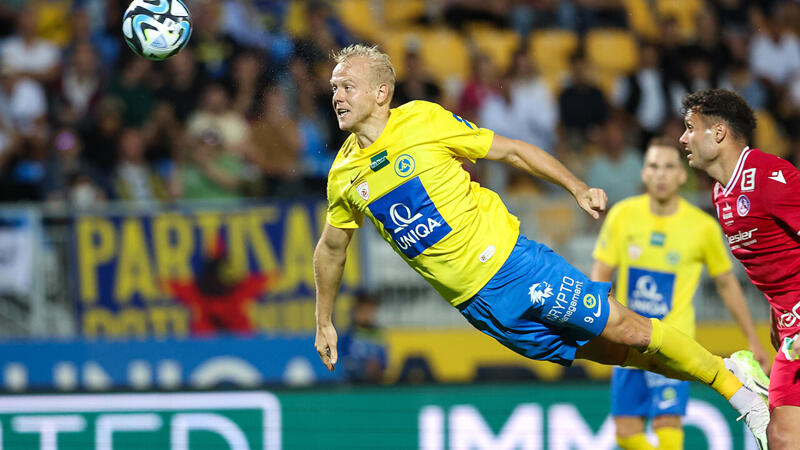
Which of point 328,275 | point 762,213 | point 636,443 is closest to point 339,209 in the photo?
point 328,275

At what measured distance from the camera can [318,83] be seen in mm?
11352

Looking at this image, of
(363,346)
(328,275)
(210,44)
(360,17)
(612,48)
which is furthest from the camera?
(360,17)

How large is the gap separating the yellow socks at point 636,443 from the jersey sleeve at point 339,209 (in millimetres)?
2522

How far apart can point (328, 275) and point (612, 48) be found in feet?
27.9

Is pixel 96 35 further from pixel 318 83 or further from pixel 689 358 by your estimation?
pixel 689 358

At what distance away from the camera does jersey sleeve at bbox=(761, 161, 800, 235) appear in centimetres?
538

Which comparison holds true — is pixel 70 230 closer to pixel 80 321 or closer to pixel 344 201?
pixel 80 321

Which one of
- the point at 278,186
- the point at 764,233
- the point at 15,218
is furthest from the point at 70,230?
the point at 764,233

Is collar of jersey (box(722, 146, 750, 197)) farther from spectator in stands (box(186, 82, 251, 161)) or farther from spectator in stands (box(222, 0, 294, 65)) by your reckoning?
spectator in stands (box(222, 0, 294, 65))

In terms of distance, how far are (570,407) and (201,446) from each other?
279 centimetres

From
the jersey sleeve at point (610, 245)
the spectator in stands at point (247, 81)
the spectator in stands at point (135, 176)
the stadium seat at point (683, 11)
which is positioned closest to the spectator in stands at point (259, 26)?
the spectator in stands at point (247, 81)

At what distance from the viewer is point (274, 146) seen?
448 inches

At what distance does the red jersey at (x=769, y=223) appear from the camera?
5.40m

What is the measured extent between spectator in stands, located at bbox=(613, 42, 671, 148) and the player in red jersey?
6464 mm
